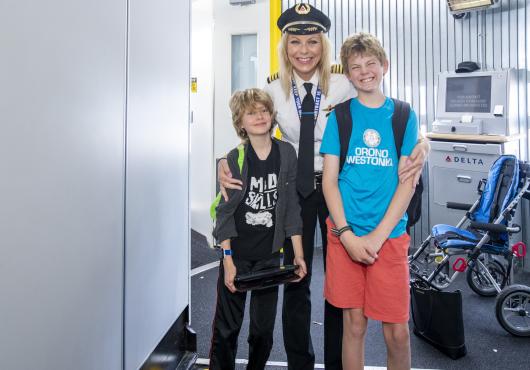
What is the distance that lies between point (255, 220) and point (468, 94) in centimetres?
347

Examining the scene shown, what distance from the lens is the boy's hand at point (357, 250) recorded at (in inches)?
73.7

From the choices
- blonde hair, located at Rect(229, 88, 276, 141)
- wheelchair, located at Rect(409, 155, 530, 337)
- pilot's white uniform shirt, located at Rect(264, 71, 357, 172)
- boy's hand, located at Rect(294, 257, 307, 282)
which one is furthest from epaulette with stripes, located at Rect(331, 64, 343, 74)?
wheelchair, located at Rect(409, 155, 530, 337)

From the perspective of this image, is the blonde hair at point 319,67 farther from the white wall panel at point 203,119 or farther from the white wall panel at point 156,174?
the white wall panel at point 203,119

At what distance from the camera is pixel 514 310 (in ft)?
10.2

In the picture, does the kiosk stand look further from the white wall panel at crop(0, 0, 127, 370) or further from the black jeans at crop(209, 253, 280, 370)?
the white wall panel at crop(0, 0, 127, 370)

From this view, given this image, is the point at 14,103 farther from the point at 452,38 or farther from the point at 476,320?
the point at 452,38

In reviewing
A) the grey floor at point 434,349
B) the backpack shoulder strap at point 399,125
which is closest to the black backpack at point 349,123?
the backpack shoulder strap at point 399,125

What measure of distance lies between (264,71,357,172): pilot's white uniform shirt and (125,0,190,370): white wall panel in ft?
1.79

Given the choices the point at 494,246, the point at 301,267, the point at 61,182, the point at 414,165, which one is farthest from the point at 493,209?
the point at 61,182

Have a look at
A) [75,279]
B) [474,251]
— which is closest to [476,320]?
[474,251]

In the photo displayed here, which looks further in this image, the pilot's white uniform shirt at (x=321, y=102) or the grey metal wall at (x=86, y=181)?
the pilot's white uniform shirt at (x=321, y=102)

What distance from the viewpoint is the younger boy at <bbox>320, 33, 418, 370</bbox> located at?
190cm

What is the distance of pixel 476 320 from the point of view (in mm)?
3387

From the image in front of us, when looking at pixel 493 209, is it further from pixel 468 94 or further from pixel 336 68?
pixel 336 68
